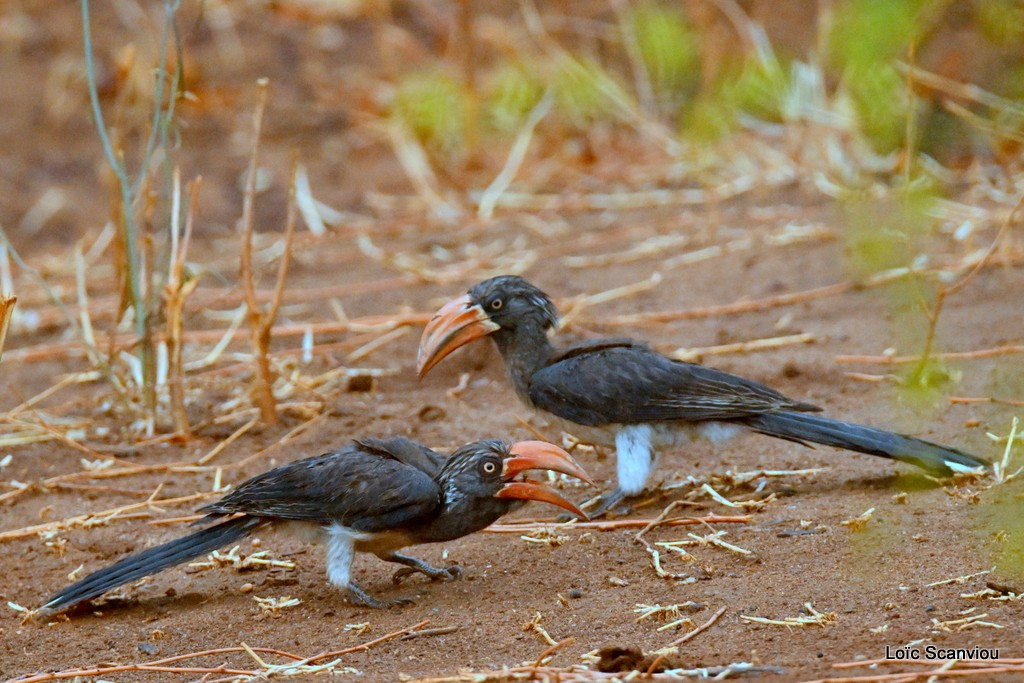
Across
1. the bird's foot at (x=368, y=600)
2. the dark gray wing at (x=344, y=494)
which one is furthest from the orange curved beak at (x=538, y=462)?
the bird's foot at (x=368, y=600)

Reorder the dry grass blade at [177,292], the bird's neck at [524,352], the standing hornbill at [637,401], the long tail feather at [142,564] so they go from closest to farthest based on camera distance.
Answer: the long tail feather at [142,564]
the standing hornbill at [637,401]
the bird's neck at [524,352]
the dry grass blade at [177,292]

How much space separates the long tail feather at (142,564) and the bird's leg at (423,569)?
1.62ft

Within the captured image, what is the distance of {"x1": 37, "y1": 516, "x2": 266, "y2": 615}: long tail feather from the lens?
4.23 metres

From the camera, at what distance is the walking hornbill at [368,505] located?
4.29 metres

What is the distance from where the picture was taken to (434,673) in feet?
11.6

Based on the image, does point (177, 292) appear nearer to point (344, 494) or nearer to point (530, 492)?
point (344, 494)

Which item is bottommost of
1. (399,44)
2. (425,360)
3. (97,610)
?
(97,610)

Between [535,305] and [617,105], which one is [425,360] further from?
[617,105]

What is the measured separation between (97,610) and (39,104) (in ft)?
27.9

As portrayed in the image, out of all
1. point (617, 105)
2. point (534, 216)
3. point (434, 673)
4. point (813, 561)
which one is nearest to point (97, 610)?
point (434, 673)

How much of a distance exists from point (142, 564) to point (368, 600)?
760mm

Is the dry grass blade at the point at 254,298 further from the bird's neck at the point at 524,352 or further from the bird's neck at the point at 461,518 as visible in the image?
the bird's neck at the point at 461,518

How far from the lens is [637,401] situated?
4.98 m

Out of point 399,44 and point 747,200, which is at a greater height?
point 399,44
